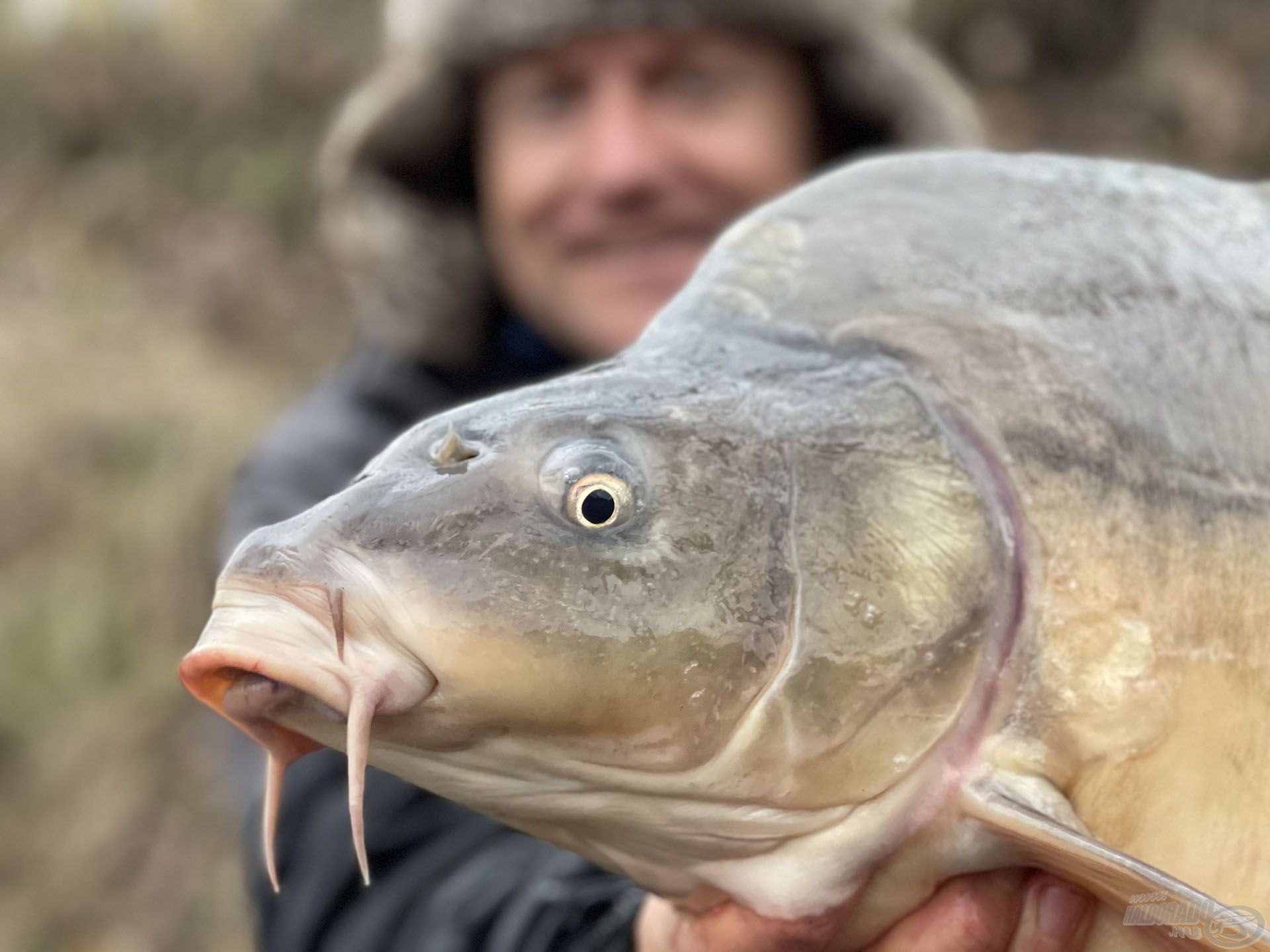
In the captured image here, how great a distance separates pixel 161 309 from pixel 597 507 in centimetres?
398

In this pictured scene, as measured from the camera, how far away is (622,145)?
5.89 feet

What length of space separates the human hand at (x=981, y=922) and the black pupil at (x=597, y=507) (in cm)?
24

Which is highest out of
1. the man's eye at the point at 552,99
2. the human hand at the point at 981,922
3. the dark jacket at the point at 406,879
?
the man's eye at the point at 552,99

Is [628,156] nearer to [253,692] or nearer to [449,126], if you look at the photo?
[449,126]

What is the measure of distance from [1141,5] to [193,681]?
169 inches

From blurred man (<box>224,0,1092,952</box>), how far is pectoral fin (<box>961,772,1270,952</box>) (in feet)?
3.52

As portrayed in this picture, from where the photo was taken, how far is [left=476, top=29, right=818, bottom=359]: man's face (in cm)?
181

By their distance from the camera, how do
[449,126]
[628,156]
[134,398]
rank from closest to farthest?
[628,156]
[449,126]
[134,398]

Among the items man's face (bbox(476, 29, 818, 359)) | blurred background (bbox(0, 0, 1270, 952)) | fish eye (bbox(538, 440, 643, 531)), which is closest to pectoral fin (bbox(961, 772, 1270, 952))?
fish eye (bbox(538, 440, 643, 531))

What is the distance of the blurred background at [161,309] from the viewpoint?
3.16 meters

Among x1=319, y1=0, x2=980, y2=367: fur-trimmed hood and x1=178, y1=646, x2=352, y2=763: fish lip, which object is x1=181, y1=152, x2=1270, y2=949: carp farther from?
x1=319, y1=0, x2=980, y2=367: fur-trimmed hood

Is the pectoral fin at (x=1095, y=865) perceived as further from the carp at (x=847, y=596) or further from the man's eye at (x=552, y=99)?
the man's eye at (x=552, y=99)

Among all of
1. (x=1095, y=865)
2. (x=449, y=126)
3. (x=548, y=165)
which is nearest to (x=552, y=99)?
(x=548, y=165)

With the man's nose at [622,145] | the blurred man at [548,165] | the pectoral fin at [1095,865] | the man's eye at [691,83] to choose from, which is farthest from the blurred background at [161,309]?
the pectoral fin at [1095,865]
